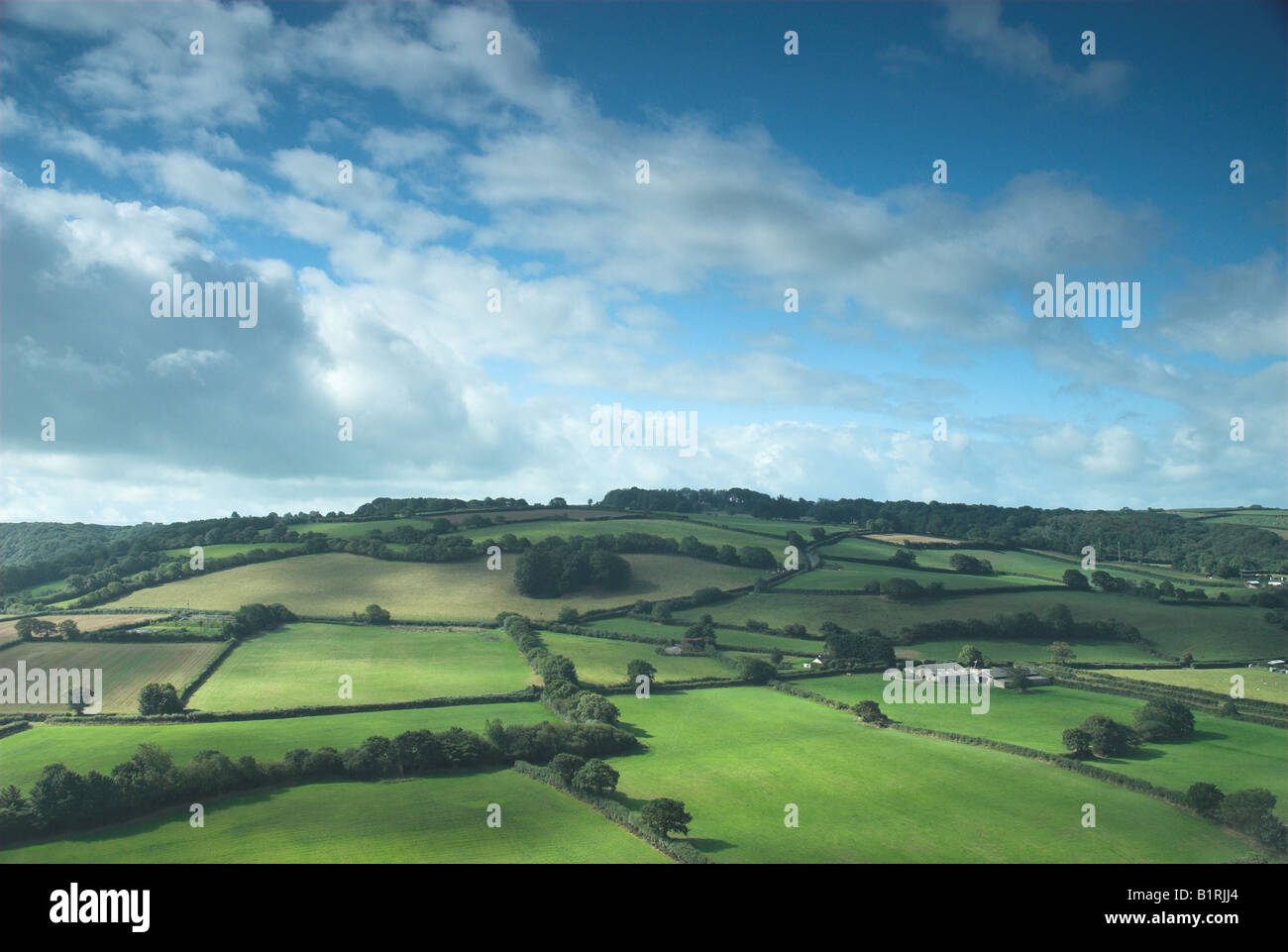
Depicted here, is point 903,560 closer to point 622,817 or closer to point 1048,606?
point 1048,606

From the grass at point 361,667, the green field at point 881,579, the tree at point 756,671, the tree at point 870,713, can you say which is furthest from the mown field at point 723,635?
the tree at point 870,713

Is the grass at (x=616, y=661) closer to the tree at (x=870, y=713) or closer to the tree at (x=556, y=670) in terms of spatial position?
the tree at (x=556, y=670)

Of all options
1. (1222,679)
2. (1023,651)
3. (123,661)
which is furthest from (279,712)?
(1222,679)

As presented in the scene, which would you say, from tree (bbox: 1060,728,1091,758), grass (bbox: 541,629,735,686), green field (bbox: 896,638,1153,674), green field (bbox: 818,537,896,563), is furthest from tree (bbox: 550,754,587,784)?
green field (bbox: 818,537,896,563)

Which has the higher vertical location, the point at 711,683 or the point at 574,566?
the point at 574,566
